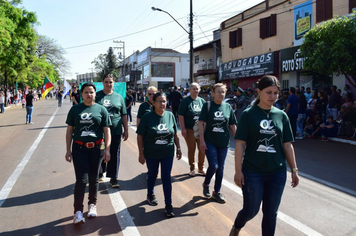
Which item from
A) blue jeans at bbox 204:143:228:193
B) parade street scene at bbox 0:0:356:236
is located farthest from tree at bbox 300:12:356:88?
blue jeans at bbox 204:143:228:193

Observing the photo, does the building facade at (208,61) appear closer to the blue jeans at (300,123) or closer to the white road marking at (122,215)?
the blue jeans at (300,123)

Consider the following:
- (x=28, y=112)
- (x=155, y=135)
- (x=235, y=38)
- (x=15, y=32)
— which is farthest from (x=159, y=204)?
(x=15, y=32)

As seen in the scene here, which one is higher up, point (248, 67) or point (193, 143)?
point (248, 67)

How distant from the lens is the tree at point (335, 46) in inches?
412

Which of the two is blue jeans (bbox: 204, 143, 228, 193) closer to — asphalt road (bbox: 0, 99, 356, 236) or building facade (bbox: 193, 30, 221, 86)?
asphalt road (bbox: 0, 99, 356, 236)

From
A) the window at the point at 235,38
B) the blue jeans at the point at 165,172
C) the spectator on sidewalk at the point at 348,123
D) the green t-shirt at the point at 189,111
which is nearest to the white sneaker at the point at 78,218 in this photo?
the blue jeans at the point at 165,172

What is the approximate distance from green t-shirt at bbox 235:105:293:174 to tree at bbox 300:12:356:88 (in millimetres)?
8847

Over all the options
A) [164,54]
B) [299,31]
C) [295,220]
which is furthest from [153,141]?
[164,54]

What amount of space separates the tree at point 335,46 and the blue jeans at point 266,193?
9.02 metres

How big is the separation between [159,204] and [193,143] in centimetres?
188

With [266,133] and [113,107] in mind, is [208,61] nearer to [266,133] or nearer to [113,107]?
[113,107]

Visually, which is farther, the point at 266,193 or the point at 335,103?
the point at 335,103

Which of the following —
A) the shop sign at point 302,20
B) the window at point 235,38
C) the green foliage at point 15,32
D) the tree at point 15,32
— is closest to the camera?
the shop sign at point 302,20

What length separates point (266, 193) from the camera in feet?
10.4
